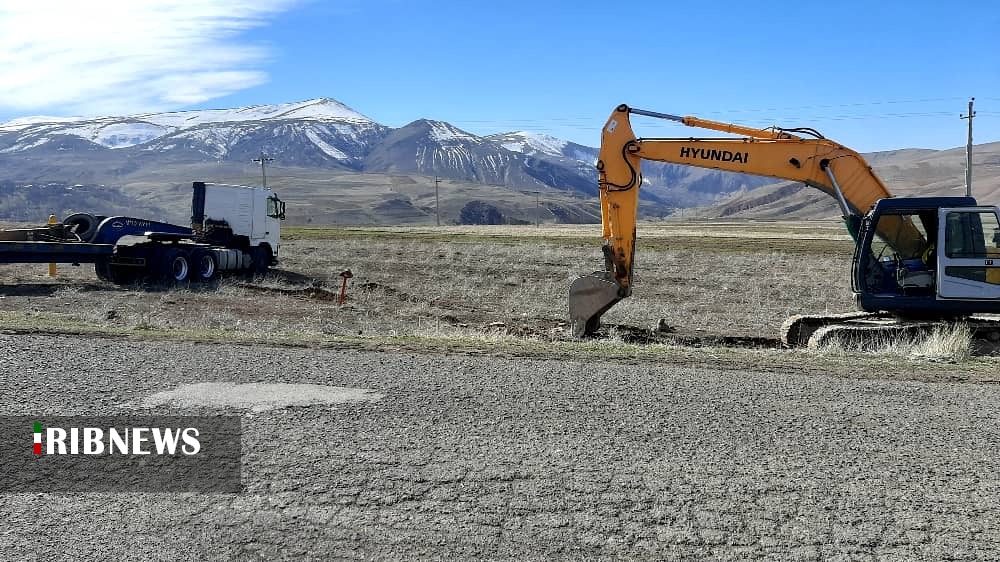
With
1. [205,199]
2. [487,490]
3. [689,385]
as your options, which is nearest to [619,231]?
[689,385]

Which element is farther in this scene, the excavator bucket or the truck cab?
the truck cab

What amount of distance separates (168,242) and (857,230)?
2063cm

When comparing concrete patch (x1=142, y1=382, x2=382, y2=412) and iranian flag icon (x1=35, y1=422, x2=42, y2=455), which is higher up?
concrete patch (x1=142, y1=382, x2=382, y2=412)

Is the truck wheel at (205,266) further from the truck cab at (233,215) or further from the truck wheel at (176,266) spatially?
the truck cab at (233,215)

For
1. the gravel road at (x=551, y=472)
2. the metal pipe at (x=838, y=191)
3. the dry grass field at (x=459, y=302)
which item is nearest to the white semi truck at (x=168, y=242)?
the dry grass field at (x=459, y=302)

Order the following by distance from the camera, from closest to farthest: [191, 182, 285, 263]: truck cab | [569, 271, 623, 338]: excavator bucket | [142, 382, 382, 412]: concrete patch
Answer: [142, 382, 382, 412]: concrete patch, [569, 271, 623, 338]: excavator bucket, [191, 182, 285, 263]: truck cab

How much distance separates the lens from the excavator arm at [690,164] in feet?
52.8

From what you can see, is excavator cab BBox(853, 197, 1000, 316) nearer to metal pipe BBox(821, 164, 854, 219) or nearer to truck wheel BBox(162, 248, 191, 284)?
metal pipe BBox(821, 164, 854, 219)

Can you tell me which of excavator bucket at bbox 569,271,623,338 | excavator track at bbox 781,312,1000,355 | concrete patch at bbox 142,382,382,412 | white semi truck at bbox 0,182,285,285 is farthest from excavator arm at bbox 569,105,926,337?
white semi truck at bbox 0,182,285,285

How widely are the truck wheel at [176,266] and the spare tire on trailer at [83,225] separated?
240 centimetres

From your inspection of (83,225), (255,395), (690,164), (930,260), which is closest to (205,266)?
(83,225)

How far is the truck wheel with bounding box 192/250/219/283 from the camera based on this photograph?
2778 cm

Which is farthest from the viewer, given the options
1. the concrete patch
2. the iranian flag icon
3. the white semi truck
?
the white semi truck

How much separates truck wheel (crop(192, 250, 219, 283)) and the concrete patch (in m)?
19.7
